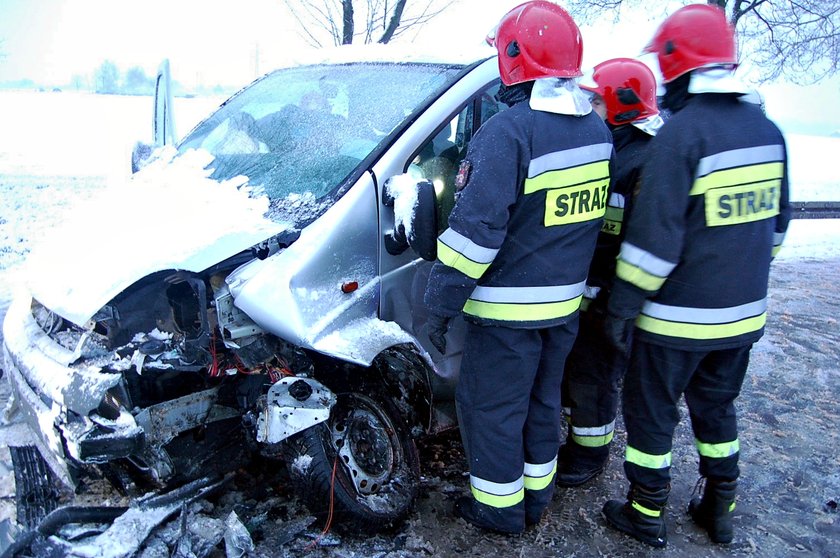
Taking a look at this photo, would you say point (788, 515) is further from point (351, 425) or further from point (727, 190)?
point (351, 425)

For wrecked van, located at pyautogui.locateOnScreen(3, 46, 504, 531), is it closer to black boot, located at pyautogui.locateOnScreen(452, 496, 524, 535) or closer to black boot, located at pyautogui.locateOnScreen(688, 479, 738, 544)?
black boot, located at pyautogui.locateOnScreen(452, 496, 524, 535)

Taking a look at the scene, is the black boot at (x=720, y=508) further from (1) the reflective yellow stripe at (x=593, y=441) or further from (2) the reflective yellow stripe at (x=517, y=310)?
(2) the reflective yellow stripe at (x=517, y=310)

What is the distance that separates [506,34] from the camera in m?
2.37

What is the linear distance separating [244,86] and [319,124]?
1084 millimetres

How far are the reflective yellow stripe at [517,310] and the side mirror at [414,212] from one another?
0.27 m

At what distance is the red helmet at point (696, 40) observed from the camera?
237cm

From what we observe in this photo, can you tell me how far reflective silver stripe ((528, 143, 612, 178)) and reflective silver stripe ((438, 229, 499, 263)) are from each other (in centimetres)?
32

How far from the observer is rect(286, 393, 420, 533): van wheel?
2.43m

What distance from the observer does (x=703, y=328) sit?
2.44m

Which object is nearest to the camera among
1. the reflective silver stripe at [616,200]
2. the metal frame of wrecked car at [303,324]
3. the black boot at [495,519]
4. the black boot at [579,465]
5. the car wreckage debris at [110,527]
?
the car wreckage debris at [110,527]

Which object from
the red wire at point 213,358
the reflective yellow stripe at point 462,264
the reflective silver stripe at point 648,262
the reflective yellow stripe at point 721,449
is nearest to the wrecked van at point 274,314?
the red wire at point 213,358

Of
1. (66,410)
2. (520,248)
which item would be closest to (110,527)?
(66,410)

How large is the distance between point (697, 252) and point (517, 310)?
2.38ft

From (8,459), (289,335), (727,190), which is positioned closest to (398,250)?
(289,335)
